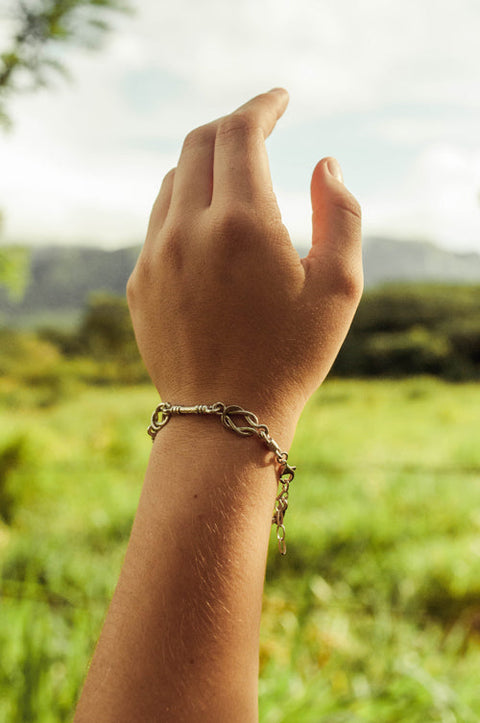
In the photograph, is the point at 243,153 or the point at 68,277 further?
the point at 68,277

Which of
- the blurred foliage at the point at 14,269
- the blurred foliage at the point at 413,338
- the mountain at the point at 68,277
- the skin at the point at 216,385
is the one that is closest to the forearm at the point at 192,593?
the skin at the point at 216,385

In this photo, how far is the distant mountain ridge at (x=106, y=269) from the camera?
7438 mm

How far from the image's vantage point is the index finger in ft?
1.19

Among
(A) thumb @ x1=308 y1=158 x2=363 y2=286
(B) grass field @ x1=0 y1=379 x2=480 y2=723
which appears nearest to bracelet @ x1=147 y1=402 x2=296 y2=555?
(A) thumb @ x1=308 y1=158 x2=363 y2=286

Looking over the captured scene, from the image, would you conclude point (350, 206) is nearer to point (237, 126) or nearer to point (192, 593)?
point (237, 126)

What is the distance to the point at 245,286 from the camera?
13.9 inches

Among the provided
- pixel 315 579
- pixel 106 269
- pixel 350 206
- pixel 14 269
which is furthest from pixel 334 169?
pixel 106 269

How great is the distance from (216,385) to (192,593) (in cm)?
11

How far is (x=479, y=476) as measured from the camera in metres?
2.90

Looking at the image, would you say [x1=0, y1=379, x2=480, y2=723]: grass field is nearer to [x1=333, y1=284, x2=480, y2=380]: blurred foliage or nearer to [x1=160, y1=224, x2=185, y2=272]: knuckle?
[x1=160, y1=224, x2=185, y2=272]: knuckle

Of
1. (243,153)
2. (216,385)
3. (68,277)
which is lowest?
(216,385)

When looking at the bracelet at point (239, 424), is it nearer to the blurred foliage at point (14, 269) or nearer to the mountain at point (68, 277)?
the blurred foliage at point (14, 269)

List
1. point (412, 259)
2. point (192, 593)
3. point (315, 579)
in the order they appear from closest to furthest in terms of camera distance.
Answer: point (192, 593) → point (315, 579) → point (412, 259)

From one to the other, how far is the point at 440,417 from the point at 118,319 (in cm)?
317
